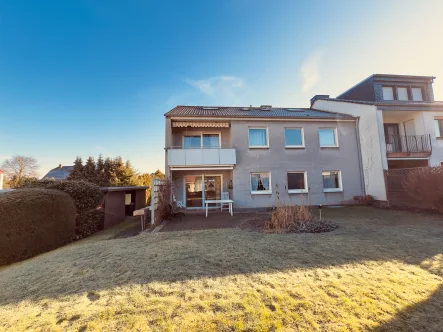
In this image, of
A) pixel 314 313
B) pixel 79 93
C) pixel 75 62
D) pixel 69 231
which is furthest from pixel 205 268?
pixel 79 93

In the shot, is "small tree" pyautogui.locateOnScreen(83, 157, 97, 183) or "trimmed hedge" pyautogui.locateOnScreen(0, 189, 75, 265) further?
"small tree" pyautogui.locateOnScreen(83, 157, 97, 183)

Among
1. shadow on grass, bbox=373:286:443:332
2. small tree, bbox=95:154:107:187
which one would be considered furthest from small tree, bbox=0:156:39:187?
shadow on grass, bbox=373:286:443:332

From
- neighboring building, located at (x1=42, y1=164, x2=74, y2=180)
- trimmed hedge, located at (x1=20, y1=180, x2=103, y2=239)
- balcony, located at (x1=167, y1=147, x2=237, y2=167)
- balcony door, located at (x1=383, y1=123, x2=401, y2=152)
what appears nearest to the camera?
trimmed hedge, located at (x1=20, y1=180, x2=103, y2=239)

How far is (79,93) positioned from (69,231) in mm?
13647

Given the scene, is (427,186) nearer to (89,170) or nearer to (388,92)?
(388,92)

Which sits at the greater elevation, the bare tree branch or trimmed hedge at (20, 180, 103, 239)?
the bare tree branch

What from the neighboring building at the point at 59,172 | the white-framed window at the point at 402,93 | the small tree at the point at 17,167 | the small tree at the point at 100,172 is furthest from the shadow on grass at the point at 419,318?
the small tree at the point at 17,167

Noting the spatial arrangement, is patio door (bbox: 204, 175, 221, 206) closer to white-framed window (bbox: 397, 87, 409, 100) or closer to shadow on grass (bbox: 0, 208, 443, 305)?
shadow on grass (bbox: 0, 208, 443, 305)

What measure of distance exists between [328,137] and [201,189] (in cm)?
1235

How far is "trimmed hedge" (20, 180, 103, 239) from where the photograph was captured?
939 cm

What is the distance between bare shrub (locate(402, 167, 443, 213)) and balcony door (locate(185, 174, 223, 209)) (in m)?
12.9

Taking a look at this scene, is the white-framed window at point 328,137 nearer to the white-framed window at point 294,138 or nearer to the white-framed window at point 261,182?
the white-framed window at point 294,138

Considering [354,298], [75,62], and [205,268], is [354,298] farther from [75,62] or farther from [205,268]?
[75,62]

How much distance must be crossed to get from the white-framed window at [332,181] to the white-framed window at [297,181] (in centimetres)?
169
